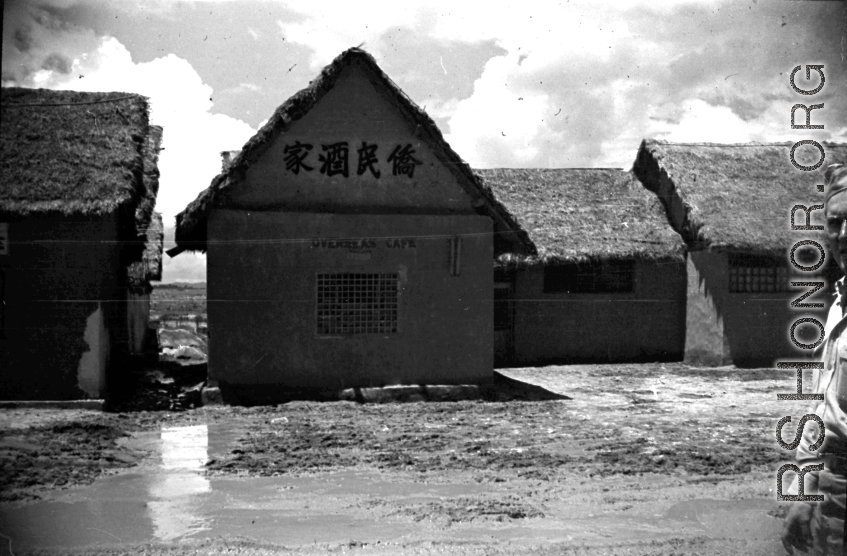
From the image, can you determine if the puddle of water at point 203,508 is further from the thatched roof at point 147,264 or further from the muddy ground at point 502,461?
the thatched roof at point 147,264

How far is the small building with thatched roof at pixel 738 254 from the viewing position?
15.7 meters

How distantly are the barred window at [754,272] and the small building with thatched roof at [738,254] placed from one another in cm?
2

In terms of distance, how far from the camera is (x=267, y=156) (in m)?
11.3

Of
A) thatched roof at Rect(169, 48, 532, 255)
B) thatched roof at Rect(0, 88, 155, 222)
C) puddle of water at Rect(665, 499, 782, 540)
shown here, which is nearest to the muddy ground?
puddle of water at Rect(665, 499, 782, 540)

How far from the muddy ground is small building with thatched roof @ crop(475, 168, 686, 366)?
4.18 metres

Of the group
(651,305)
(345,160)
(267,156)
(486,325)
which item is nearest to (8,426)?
(267,156)

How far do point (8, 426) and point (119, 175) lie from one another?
12.2ft

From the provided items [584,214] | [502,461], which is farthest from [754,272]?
Answer: [502,461]

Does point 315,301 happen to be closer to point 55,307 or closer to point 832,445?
point 55,307

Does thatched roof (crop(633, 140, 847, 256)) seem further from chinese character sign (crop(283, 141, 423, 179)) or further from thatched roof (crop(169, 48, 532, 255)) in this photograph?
chinese character sign (crop(283, 141, 423, 179))

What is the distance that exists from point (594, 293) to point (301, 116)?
328 inches

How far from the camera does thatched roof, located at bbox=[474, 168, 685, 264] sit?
16.2m

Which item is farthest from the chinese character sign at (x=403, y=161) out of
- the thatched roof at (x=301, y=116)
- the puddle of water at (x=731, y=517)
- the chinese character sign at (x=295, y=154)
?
the puddle of water at (x=731, y=517)

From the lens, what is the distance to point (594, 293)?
16.8m
